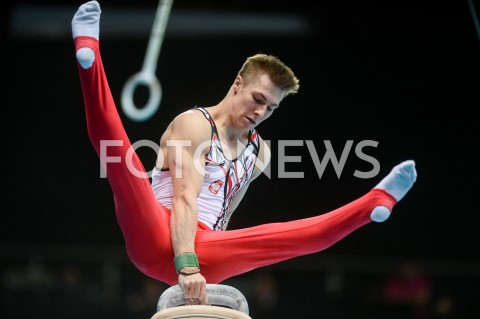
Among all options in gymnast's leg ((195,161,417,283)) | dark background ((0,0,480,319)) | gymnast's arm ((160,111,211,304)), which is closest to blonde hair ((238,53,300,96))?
gymnast's arm ((160,111,211,304))

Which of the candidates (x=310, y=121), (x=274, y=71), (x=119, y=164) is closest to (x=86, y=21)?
(x=119, y=164)

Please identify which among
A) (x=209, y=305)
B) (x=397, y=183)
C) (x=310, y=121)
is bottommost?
(x=209, y=305)

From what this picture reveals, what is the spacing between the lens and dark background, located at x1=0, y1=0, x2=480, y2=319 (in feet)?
17.4

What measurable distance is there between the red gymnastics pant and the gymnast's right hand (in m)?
0.27

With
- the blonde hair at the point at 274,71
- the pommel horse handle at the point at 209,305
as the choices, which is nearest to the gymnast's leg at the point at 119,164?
the pommel horse handle at the point at 209,305

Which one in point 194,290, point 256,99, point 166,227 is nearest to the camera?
point 194,290

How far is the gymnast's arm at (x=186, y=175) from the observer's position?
116 inches

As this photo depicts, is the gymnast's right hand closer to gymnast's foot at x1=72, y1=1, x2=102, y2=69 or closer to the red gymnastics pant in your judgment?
the red gymnastics pant

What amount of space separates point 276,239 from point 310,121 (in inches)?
92.3

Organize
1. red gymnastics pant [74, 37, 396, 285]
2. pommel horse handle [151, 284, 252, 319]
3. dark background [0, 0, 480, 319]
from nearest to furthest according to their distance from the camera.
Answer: pommel horse handle [151, 284, 252, 319]
red gymnastics pant [74, 37, 396, 285]
dark background [0, 0, 480, 319]

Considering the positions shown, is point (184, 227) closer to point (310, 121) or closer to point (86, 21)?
point (86, 21)

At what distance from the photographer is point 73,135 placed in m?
5.79

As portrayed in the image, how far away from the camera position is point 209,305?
2469mm

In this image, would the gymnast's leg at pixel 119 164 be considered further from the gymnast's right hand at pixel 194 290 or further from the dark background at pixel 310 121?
the dark background at pixel 310 121
